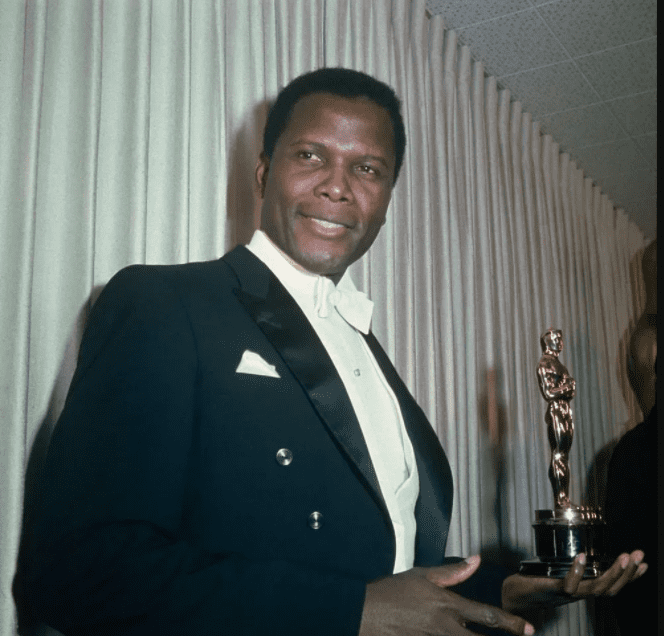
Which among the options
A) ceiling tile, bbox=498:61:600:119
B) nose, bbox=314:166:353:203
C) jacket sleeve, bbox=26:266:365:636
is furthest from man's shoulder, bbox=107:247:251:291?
ceiling tile, bbox=498:61:600:119

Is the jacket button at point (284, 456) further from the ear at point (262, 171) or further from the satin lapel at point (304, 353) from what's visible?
the ear at point (262, 171)

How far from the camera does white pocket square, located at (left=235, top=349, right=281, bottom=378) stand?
1.20 metres

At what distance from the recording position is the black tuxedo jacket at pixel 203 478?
0.93 m

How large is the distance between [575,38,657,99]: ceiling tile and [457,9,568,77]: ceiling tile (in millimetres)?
197

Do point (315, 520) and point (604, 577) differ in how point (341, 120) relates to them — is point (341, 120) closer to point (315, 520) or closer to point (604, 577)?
point (315, 520)

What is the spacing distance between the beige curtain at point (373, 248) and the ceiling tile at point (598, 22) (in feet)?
1.47

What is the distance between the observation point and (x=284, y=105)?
1764mm

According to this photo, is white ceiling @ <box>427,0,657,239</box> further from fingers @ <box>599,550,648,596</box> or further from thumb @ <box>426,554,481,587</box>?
thumb @ <box>426,554,481,587</box>

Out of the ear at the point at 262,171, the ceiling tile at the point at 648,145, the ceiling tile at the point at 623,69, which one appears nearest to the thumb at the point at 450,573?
the ear at the point at 262,171

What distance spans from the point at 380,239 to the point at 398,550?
56.6 inches

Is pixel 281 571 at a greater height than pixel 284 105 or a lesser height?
lesser

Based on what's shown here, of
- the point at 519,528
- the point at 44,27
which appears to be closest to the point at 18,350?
the point at 44,27

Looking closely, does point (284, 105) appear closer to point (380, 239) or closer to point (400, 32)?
point (380, 239)

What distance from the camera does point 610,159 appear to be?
4.56 metres
